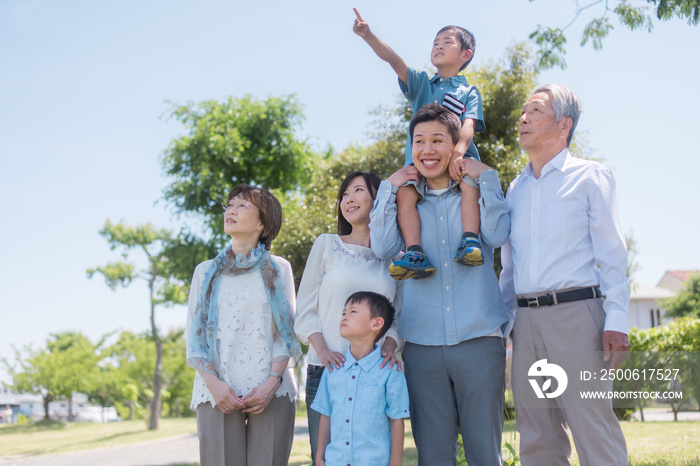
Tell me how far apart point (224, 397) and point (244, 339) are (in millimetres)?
377

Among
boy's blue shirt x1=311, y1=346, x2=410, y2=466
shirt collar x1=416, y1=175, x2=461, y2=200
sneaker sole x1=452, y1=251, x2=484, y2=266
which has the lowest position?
boy's blue shirt x1=311, y1=346, x2=410, y2=466

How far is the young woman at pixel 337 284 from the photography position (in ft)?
11.2

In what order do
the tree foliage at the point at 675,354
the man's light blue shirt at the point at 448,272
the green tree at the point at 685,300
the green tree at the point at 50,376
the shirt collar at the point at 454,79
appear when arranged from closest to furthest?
the man's light blue shirt at the point at 448,272 < the shirt collar at the point at 454,79 < the tree foliage at the point at 675,354 < the green tree at the point at 50,376 < the green tree at the point at 685,300

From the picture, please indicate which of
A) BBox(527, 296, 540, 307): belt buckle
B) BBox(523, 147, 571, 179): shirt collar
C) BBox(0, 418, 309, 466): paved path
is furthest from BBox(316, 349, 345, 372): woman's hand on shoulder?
BBox(0, 418, 309, 466): paved path

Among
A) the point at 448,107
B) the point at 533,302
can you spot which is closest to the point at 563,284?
the point at 533,302

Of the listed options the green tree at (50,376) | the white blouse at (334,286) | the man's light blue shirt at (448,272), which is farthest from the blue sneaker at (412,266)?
the green tree at (50,376)

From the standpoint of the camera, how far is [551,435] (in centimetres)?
323

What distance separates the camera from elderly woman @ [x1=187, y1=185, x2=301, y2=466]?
3492 millimetres

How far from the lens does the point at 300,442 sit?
13.8m

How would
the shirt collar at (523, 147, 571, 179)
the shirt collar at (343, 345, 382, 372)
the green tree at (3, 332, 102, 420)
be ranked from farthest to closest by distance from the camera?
the green tree at (3, 332, 102, 420), the shirt collar at (523, 147, 571, 179), the shirt collar at (343, 345, 382, 372)

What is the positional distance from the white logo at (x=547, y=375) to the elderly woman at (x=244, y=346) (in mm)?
1408

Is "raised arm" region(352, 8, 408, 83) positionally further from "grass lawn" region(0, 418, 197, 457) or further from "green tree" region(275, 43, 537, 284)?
"grass lawn" region(0, 418, 197, 457)

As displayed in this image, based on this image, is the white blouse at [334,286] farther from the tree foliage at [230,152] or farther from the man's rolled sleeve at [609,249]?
the tree foliage at [230,152]

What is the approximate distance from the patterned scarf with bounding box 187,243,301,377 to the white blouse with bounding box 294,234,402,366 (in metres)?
0.20
